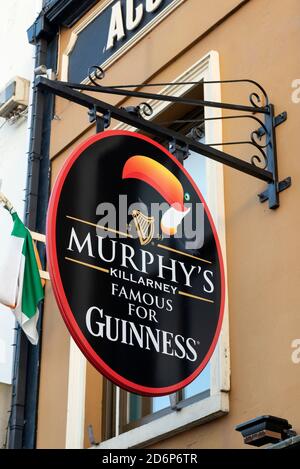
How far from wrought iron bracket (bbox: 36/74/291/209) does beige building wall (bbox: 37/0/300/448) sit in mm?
78

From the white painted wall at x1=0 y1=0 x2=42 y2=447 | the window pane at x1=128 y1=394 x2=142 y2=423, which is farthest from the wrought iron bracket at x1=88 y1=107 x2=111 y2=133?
the white painted wall at x1=0 y1=0 x2=42 y2=447

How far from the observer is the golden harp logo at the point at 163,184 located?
7266mm

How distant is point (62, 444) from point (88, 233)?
10.3ft

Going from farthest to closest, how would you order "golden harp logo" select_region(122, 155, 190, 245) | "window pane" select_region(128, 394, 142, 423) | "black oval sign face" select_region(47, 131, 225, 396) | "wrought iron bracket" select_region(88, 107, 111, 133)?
"window pane" select_region(128, 394, 142, 423)
"golden harp logo" select_region(122, 155, 190, 245)
"wrought iron bracket" select_region(88, 107, 111, 133)
"black oval sign face" select_region(47, 131, 225, 396)

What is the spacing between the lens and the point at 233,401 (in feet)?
25.0

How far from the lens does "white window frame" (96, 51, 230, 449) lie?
25.2ft

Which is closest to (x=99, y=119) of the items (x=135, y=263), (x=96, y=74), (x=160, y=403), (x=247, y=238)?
(x=135, y=263)

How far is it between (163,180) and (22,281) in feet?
7.70

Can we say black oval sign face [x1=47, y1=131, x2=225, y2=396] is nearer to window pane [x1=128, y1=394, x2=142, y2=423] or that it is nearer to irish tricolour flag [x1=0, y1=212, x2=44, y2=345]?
irish tricolour flag [x1=0, y1=212, x2=44, y2=345]

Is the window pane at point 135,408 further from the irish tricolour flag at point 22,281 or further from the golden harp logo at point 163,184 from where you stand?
the golden harp logo at point 163,184

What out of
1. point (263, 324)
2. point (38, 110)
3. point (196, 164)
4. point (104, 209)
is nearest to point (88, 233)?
point (104, 209)

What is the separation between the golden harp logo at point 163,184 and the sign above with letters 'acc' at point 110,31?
295 centimetres

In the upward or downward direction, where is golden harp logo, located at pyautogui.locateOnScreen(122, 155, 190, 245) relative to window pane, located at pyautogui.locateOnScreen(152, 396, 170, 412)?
upward

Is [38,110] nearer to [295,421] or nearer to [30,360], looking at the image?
[30,360]
